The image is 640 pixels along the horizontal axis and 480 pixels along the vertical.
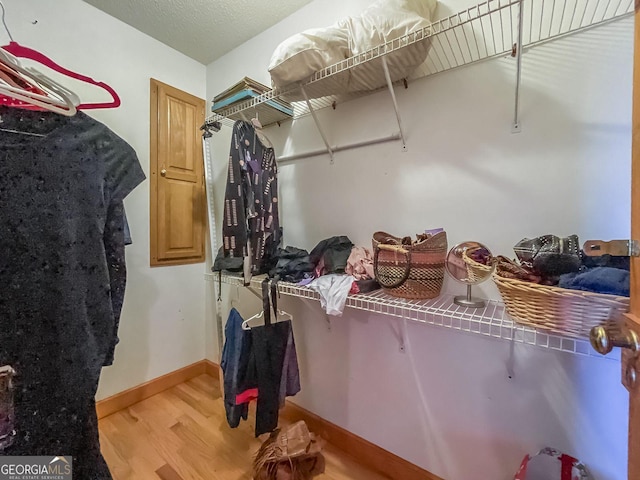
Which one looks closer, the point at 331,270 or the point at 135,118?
the point at 331,270

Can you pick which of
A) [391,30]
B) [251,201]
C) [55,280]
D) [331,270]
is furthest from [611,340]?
[55,280]

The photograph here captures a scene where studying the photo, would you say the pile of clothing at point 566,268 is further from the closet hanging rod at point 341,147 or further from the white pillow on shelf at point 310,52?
the white pillow on shelf at point 310,52

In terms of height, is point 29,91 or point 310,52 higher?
point 310,52

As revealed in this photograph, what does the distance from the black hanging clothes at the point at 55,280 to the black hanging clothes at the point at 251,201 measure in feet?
1.34

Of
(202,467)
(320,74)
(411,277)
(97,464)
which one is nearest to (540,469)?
(411,277)

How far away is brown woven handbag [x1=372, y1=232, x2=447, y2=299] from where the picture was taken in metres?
0.85

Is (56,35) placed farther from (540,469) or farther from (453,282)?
(540,469)

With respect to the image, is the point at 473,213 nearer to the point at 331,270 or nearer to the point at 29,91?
the point at 331,270

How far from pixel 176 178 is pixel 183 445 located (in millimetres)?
1439

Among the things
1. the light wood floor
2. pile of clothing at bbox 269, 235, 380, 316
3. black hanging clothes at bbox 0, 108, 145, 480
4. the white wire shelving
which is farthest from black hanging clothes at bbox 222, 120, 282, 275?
the light wood floor

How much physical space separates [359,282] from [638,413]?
68cm

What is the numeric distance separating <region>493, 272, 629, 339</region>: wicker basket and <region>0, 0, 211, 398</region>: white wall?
175cm

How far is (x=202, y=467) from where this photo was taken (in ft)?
3.79

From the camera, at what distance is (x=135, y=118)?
5.08 ft
